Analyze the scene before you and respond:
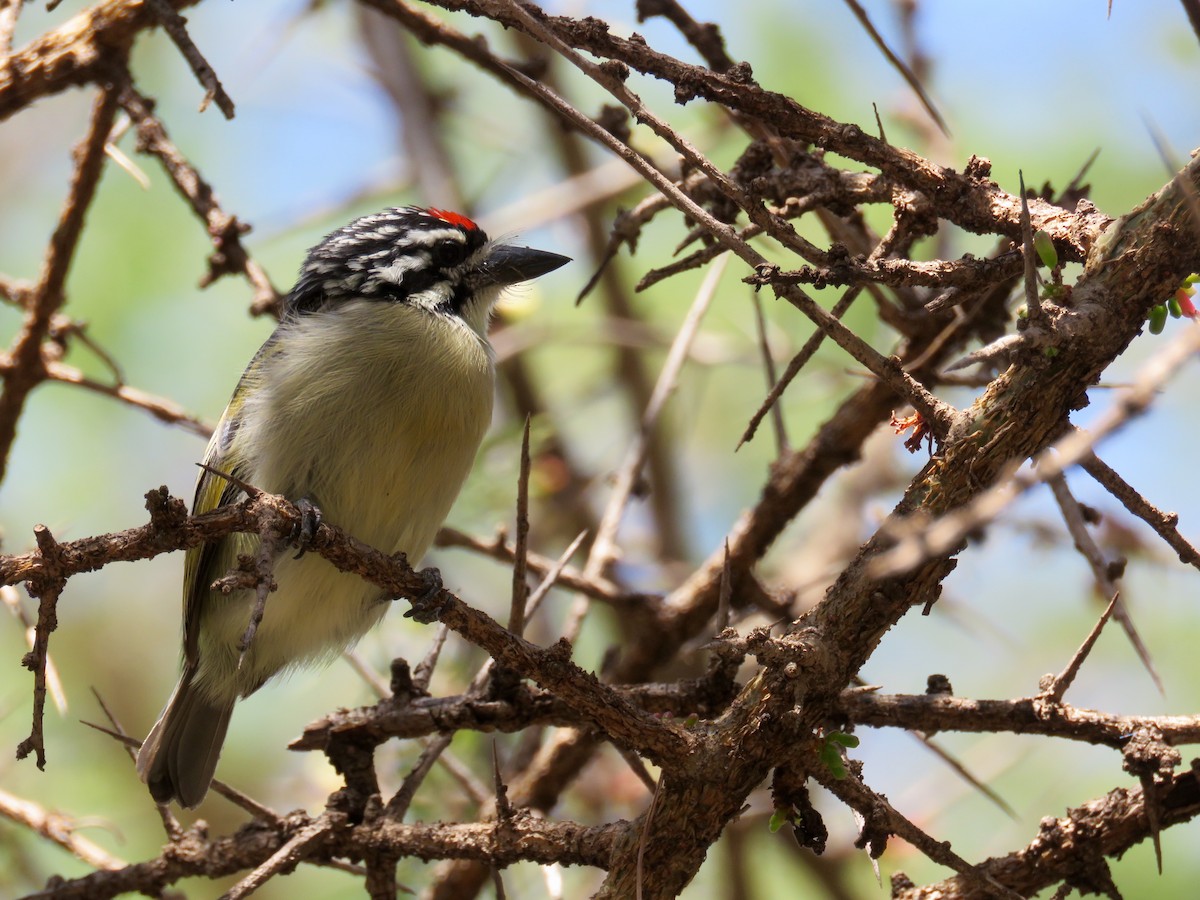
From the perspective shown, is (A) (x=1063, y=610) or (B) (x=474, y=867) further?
(A) (x=1063, y=610)

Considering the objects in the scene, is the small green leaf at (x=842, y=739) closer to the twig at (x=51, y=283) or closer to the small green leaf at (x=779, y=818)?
the small green leaf at (x=779, y=818)

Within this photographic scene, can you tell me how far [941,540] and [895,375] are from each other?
887mm

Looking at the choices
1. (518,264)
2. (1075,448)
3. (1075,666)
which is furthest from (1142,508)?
(518,264)

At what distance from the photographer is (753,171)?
3.04 meters

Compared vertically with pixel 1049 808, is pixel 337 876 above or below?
below

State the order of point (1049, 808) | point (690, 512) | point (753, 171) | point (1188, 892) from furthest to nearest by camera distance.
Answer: point (690, 512)
point (1049, 808)
point (1188, 892)
point (753, 171)

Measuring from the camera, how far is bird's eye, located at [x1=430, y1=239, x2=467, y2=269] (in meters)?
4.45

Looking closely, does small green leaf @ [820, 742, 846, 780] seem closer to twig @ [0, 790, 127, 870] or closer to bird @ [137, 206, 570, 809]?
bird @ [137, 206, 570, 809]

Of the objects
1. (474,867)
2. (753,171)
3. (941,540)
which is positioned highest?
(753,171)

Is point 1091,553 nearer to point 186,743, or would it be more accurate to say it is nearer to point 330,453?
point 330,453

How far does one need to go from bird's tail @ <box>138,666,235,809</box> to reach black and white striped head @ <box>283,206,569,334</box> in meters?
1.28

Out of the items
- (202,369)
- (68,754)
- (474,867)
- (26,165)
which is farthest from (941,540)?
(26,165)

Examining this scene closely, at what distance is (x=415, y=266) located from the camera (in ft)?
14.3

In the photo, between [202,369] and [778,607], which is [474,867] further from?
[202,369]
